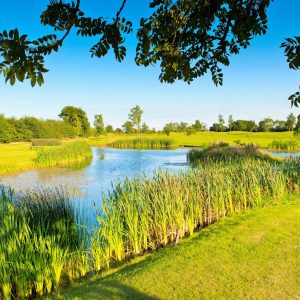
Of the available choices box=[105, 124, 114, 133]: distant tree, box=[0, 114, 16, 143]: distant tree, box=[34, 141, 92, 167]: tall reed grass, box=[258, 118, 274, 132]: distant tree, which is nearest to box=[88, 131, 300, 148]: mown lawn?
box=[258, 118, 274, 132]: distant tree

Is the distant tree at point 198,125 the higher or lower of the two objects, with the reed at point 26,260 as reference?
higher

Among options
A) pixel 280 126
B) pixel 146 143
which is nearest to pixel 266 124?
pixel 280 126

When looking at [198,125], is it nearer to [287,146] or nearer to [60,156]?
[287,146]

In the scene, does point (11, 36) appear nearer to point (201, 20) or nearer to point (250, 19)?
point (201, 20)

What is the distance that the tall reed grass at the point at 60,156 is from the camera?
81.7 ft

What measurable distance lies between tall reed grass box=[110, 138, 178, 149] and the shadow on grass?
45.3m

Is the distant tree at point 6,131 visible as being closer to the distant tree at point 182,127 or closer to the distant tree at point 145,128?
the distant tree at point 145,128

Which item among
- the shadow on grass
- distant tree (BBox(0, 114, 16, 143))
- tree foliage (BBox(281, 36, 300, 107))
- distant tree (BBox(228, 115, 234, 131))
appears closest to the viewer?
tree foliage (BBox(281, 36, 300, 107))

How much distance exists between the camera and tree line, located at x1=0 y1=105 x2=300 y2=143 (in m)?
46.4

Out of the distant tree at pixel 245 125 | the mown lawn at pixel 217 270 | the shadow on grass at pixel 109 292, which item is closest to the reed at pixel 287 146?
the mown lawn at pixel 217 270

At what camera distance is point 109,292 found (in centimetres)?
414

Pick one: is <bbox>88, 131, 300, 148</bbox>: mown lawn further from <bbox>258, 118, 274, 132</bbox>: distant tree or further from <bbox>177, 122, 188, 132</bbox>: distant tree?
Answer: <bbox>177, 122, 188, 132</bbox>: distant tree

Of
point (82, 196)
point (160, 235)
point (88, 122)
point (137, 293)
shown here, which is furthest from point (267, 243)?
point (88, 122)

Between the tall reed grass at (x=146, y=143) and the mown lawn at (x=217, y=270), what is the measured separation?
142 feet
